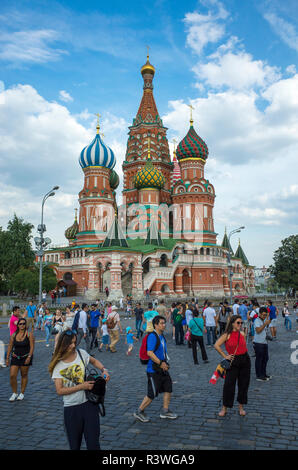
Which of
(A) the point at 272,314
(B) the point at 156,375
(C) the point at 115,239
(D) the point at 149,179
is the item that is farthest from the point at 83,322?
(D) the point at 149,179

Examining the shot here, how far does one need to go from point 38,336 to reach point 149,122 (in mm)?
39858

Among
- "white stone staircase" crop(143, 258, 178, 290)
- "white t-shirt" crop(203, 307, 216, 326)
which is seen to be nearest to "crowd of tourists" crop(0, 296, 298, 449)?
"white t-shirt" crop(203, 307, 216, 326)

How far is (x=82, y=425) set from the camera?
11.7 feet

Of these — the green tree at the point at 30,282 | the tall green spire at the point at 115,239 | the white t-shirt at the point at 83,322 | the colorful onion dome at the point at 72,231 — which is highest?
the colorful onion dome at the point at 72,231

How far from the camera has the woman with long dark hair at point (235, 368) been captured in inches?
220

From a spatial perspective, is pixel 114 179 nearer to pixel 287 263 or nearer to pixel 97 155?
pixel 97 155

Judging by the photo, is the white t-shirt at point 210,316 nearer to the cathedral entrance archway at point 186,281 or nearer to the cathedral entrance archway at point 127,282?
the cathedral entrance archway at point 127,282

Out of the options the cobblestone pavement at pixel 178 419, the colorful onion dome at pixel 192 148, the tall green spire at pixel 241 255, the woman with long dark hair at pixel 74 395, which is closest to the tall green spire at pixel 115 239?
the colorful onion dome at pixel 192 148

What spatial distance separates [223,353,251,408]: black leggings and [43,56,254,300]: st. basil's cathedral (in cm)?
2973

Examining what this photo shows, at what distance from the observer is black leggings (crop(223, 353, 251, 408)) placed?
18.4 feet

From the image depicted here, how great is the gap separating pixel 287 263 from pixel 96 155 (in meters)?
28.5

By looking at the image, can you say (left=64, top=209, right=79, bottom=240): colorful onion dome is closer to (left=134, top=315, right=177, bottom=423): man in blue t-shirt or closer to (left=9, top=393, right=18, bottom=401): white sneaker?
(left=9, top=393, right=18, bottom=401): white sneaker
